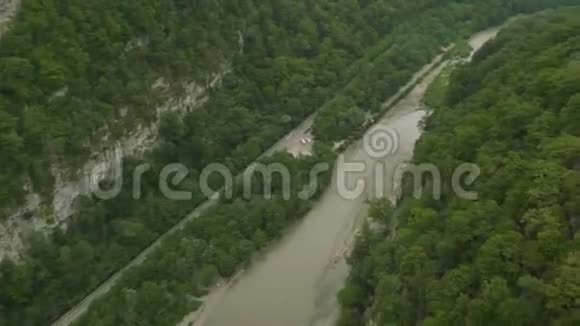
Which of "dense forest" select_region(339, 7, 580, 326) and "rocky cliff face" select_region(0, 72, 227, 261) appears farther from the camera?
"rocky cliff face" select_region(0, 72, 227, 261)

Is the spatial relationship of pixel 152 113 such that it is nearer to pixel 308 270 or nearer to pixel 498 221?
pixel 308 270

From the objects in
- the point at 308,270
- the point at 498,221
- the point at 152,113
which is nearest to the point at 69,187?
the point at 152,113

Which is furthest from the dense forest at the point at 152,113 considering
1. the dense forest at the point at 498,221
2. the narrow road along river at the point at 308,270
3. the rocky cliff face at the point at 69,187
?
the dense forest at the point at 498,221

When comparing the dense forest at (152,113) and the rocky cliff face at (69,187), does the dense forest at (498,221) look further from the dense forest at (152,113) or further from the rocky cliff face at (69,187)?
the rocky cliff face at (69,187)

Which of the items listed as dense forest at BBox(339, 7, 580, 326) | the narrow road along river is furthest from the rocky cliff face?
dense forest at BBox(339, 7, 580, 326)

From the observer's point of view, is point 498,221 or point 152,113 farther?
point 152,113

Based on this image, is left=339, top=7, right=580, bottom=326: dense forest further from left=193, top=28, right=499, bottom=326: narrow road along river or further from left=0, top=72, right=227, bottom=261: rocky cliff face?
left=0, top=72, right=227, bottom=261: rocky cliff face
